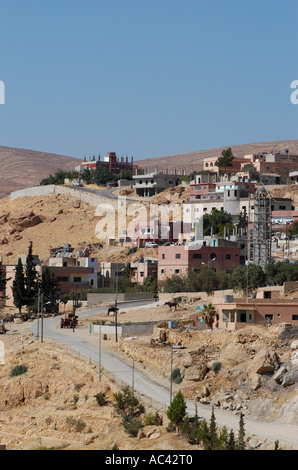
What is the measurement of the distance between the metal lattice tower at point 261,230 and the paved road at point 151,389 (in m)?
16.9

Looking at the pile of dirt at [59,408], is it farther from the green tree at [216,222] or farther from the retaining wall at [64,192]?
the retaining wall at [64,192]

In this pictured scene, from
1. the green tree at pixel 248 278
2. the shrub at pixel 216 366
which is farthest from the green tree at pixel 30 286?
the shrub at pixel 216 366

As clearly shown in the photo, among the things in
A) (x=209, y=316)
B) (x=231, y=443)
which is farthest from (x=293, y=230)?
(x=231, y=443)

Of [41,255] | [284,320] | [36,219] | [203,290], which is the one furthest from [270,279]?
[36,219]

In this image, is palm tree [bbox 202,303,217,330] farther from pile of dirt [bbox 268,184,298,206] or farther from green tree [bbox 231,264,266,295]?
pile of dirt [bbox 268,184,298,206]

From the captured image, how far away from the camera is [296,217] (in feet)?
283

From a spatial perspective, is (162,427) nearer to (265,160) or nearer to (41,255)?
(41,255)

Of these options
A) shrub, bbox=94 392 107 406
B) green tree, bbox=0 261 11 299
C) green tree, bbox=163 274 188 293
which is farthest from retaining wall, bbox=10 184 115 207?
shrub, bbox=94 392 107 406

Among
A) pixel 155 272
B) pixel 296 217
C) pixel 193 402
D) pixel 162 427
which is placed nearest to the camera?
pixel 162 427

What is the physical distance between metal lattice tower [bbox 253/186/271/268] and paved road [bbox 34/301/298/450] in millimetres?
16926

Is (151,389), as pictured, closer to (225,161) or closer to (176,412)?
(176,412)

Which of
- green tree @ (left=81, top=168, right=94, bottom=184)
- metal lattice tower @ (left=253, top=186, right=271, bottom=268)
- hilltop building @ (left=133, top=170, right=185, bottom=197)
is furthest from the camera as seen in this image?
green tree @ (left=81, top=168, right=94, bottom=184)

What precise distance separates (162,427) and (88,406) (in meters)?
5.40

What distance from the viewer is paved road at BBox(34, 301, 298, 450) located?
3033 centimetres
